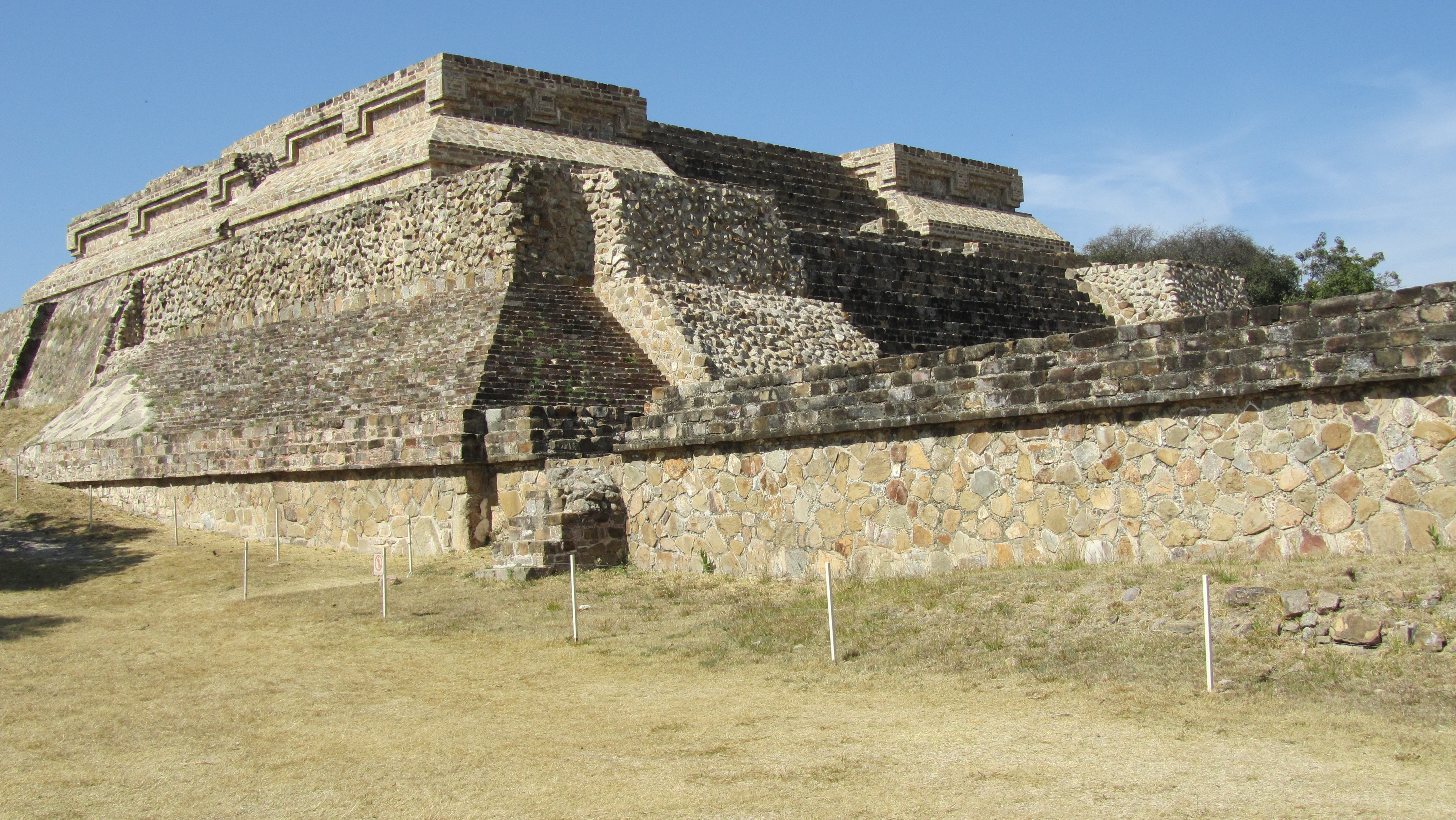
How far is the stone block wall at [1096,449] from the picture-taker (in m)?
7.07

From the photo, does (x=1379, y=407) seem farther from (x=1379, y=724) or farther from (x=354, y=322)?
(x=354, y=322)

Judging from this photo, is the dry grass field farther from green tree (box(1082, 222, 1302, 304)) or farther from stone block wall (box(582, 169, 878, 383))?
green tree (box(1082, 222, 1302, 304))

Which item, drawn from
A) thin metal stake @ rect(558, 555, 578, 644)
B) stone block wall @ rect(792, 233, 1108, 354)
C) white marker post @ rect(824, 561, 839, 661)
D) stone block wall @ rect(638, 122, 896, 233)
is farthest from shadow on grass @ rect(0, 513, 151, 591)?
stone block wall @ rect(638, 122, 896, 233)

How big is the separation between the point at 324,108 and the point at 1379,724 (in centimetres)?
1891

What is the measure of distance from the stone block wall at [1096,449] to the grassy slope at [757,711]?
44cm

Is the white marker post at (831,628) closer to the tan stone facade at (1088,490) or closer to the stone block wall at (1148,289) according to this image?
the tan stone facade at (1088,490)

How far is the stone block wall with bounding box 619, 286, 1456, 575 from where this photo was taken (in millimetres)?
7066

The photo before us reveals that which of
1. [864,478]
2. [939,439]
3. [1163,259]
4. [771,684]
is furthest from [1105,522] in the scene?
[1163,259]

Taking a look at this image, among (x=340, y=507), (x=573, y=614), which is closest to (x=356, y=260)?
(x=340, y=507)

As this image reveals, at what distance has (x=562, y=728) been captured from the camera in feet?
21.1

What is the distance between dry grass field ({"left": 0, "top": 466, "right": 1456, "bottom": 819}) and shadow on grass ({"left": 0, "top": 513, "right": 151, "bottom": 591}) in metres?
2.69

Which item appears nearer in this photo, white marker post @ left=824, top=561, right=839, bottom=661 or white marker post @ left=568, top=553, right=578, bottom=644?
white marker post @ left=824, top=561, right=839, bottom=661

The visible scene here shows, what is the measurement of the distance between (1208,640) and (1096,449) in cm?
246

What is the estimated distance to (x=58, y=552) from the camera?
1369 cm
